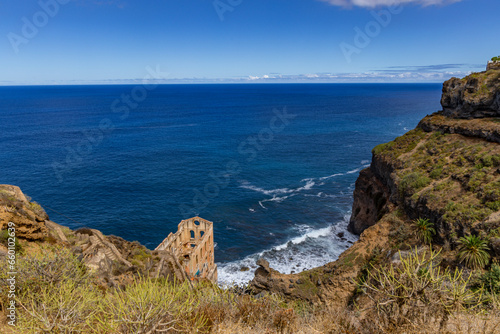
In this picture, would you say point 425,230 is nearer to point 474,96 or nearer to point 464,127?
point 464,127

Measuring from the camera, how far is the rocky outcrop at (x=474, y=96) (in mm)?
45134

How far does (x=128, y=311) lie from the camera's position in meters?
14.2

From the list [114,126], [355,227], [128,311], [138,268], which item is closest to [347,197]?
[355,227]

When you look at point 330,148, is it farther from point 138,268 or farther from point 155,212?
point 138,268

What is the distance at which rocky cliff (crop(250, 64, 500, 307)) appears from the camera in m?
31.9

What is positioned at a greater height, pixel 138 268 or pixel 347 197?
pixel 138 268

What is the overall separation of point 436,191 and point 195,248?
32.3m

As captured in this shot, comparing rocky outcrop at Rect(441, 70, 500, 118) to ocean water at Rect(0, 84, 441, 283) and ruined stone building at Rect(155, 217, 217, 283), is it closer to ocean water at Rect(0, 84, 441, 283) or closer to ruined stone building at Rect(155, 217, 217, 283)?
ocean water at Rect(0, 84, 441, 283)

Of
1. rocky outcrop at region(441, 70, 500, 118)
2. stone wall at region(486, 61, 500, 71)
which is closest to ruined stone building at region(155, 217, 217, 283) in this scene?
rocky outcrop at region(441, 70, 500, 118)

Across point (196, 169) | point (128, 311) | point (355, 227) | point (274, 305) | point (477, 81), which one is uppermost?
point (477, 81)

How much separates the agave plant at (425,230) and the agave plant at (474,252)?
5.02m

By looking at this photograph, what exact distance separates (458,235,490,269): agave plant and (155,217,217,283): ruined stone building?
31.0 metres

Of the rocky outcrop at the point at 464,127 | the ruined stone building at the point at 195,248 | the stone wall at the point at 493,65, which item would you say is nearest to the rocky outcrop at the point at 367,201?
the rocky outcrop at the point at 464,127

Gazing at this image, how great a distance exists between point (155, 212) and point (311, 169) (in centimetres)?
4837
